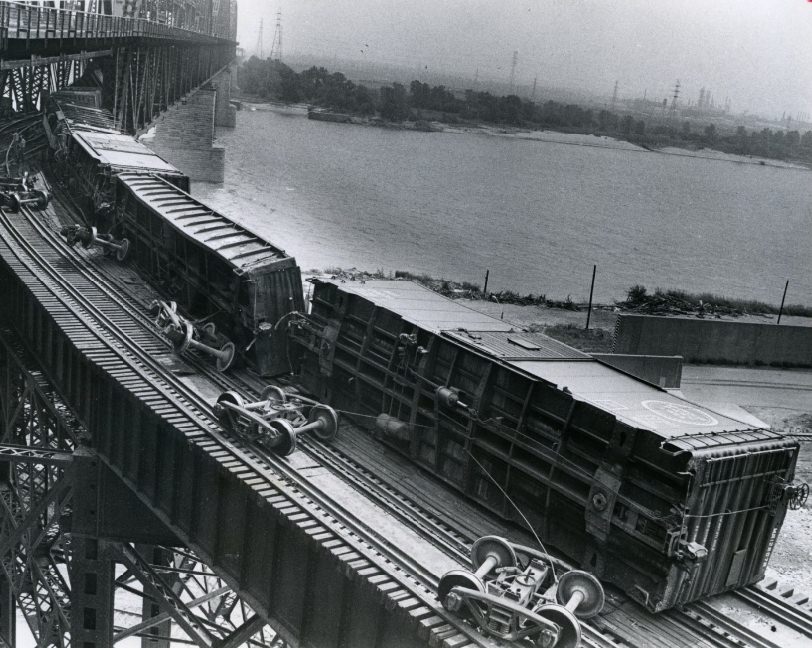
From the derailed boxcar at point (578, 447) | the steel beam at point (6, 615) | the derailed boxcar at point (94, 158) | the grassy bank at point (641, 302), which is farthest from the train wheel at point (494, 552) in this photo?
the grassy bank at point (641, 302)

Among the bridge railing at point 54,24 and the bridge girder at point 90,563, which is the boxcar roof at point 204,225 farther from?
the bridge railing at point 54,24

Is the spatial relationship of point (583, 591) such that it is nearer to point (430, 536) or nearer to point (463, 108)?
point (430, 536)

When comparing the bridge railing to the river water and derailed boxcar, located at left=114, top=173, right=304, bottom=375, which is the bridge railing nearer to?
derailed boxcar, located at left=114, top=173, right=304, bottom=375

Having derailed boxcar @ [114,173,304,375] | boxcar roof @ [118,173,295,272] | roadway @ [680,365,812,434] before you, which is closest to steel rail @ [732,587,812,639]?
derailed boxcar @ [114,173,304,375]

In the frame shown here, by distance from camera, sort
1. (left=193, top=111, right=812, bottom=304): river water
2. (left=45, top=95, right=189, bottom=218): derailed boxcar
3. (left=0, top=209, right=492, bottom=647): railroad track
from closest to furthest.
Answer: (left=0, top=209, right=492, bottom=647): railroad track < (left=45, top=95, right=189, bottom=218): derailed boxcar < (left=193, top=111, right=812, bottom=304): river water

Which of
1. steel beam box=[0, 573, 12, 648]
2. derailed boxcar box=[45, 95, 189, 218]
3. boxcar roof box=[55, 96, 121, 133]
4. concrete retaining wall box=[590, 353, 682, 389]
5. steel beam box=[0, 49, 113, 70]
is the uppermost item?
steel beam box=[0, 49, 113, 70]

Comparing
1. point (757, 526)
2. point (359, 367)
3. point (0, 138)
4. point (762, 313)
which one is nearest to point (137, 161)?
point (0, 138)

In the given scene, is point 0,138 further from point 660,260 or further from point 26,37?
point 660,260

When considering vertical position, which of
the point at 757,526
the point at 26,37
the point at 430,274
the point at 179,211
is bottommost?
the point at 430,274
